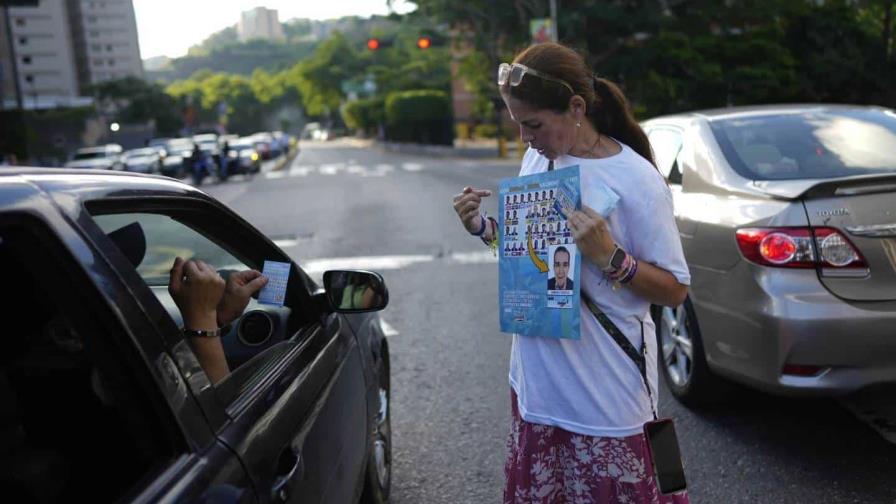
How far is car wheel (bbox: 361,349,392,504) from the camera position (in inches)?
122

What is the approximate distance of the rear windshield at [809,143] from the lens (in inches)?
167

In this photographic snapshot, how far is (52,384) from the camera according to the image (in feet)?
6.30

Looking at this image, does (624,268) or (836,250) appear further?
(836,250)

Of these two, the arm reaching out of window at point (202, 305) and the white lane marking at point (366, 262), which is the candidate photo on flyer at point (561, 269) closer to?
the arm reaching out of window at point (202, 305)

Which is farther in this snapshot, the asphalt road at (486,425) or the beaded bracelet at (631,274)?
the asphalt road at (486,425)

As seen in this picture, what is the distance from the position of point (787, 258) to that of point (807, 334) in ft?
1.11

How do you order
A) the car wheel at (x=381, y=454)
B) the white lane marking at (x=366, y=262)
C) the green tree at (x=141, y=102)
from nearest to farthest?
the car wheel at (x=381, y=454) < the white lane marking at (x=366, y=262) < the green tree at (x=141, y=102)

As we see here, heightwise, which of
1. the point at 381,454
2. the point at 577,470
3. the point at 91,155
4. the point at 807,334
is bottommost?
the point at 91,155

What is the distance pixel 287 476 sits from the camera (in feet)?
6.15

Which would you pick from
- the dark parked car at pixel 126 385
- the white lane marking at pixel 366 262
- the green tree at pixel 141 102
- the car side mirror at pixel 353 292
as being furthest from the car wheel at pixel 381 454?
Answer: the green tree at pixel 141 102

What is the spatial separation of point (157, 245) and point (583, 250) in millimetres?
9103

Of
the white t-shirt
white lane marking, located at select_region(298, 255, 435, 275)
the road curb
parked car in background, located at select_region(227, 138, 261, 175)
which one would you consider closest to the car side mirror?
the white t-shirt

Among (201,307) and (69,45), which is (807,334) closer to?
(201,307)

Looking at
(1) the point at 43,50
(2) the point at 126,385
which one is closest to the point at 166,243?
(2) the point at 126,385
